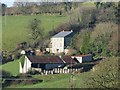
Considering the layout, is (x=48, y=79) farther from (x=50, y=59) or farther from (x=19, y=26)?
(x=19, y=26)

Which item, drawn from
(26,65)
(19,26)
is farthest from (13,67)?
(19,26)

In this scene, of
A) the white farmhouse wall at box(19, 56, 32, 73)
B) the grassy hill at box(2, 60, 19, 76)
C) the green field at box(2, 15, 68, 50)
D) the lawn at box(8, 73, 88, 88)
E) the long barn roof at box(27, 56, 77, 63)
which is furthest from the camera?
the green field at box(2, 15, 68, 50)

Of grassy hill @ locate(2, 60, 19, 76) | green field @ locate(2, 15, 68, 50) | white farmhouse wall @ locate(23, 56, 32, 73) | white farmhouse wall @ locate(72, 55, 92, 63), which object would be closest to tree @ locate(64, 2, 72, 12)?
green field @ locate(2, 15, 68, 50)

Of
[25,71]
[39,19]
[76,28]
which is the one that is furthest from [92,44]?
[25,71]

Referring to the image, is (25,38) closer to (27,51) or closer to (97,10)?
(27,51)

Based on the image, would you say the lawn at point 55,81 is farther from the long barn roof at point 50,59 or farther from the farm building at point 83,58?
the farm building at point 83,58

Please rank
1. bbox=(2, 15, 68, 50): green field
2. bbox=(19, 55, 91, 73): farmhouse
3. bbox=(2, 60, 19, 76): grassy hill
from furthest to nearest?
bbox=(2, 15, 68, 50): green field < bbox=(19, 55, 91, 73): farmhouse < bbox=(2, 60, 19, 76): grassy hill

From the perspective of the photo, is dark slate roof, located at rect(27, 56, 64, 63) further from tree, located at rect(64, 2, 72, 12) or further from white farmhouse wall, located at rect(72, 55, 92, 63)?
tree, located at rect(64, 2, 72, 12)
